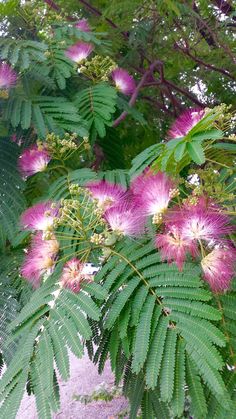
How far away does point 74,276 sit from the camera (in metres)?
1.47

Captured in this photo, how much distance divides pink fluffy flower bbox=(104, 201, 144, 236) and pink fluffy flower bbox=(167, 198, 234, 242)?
13cm

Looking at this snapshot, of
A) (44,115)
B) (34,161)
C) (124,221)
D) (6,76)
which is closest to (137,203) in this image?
(124,221)

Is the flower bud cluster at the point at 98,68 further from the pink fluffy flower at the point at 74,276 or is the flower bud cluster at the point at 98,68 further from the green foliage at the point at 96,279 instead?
the pink fluffy flower at the point at 74,276

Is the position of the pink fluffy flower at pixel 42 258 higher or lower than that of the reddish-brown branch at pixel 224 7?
lower

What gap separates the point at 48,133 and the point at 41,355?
3.64 feet

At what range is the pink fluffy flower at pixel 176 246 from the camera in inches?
53.9

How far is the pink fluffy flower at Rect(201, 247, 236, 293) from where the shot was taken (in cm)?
133

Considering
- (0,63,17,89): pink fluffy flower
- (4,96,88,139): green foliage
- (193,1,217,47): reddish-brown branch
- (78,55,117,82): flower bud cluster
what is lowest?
(4,96,88,139): green foliage

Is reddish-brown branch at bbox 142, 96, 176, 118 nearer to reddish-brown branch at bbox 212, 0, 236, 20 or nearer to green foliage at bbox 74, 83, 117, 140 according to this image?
reddish-brown branch at bbox 212, 0, 236, 20

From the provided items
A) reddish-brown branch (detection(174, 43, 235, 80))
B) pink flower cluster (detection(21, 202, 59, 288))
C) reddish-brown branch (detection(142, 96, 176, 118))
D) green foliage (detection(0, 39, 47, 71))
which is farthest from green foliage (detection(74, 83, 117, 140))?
reddish-brown branch (detection(142, 96, 176, 118))

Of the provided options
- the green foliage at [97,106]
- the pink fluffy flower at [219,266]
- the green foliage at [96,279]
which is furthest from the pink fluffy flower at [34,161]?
the pink fluffy flower at [219,266]

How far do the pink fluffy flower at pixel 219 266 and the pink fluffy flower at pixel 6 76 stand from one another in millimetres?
1390

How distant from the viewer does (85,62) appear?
245cm

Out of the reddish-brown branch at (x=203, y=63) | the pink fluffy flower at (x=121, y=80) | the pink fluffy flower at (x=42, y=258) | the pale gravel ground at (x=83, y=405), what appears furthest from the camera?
the pale gravel ground at (x=83, y=405)
